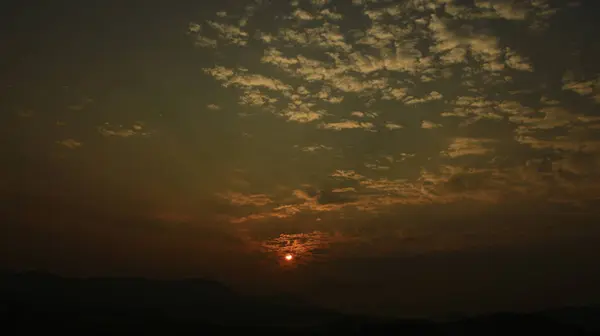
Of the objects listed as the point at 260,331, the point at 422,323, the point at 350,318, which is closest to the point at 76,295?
the point at 260,331

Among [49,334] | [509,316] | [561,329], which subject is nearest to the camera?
[49,334]

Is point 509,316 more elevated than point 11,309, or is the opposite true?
point 11,309

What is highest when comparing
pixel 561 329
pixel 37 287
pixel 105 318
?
pixel 37 287

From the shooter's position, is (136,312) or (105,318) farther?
(136,312)

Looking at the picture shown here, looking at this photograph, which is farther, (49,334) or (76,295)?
(76,295)

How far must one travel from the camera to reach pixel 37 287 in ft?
428

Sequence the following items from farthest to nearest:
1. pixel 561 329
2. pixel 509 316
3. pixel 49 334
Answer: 1. pixel 509 316
2. pixel 561 329
3. pixel 49 334

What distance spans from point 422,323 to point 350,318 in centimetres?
2141

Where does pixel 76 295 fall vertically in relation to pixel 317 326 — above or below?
above

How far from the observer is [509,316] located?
133750mm

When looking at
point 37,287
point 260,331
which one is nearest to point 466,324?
point 260,331

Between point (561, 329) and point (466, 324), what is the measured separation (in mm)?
23830

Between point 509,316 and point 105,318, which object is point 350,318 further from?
point 105,318

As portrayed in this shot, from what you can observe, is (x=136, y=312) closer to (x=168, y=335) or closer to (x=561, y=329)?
(x=168, y=335)
